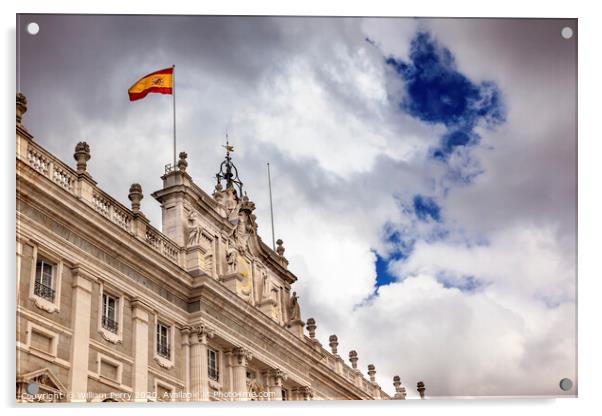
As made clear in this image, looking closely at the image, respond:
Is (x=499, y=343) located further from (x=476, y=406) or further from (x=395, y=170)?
(x=395, y=170)

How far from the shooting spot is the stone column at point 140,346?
13.1m

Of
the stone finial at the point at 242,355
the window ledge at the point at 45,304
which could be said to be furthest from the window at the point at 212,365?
the window ledge at the point at 45,304

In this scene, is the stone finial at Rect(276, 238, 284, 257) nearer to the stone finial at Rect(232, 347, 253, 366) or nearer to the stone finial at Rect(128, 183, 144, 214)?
the stone finial at Rect(232, 347, 253, 366)

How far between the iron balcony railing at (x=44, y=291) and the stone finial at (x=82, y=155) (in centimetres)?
208

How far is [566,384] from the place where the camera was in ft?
37.7

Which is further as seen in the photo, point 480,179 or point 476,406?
point 480,179

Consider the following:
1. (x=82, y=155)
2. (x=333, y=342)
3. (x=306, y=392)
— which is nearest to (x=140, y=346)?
(x=82, y=155)

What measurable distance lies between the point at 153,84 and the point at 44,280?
114 inches

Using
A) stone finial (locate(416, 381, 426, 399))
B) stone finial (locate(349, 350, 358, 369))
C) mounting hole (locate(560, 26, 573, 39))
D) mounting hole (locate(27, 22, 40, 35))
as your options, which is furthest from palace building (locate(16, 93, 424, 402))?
mounting hole (locate(560, 26, 573, 39))

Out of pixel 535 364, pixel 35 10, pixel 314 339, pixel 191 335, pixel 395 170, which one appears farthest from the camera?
pixel 314 339

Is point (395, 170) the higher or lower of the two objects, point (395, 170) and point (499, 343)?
the higher

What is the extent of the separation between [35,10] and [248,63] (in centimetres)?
279

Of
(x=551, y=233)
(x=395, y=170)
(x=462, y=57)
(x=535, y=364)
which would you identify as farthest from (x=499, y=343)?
(x=462, y=57)

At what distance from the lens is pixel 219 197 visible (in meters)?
17.7
